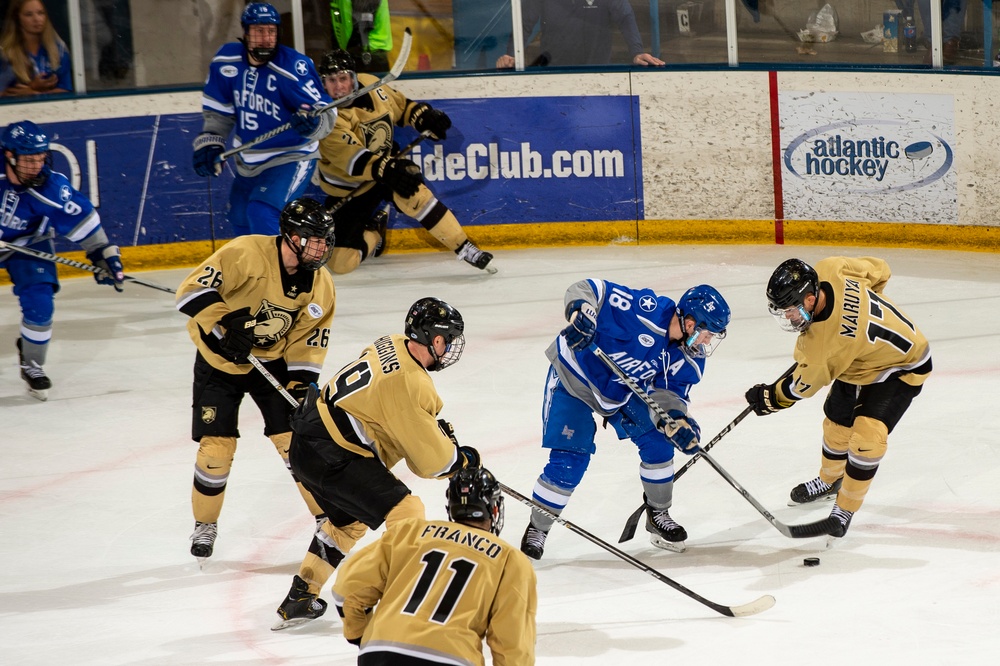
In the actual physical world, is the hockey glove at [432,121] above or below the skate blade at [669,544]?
above

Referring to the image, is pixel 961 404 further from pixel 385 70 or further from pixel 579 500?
pixel 385 70

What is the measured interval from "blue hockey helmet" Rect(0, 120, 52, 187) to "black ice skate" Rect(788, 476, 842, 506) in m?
3.47

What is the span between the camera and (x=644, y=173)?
811 centimetres

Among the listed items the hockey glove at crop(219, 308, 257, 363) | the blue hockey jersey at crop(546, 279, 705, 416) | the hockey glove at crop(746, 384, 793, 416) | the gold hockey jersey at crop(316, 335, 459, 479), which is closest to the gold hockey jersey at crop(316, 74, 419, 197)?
the hockey glove at crop(219, 308, 257, 363)

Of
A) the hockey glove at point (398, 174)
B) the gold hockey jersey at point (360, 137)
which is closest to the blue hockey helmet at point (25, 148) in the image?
the gold hockey jersey at point (360, 137)

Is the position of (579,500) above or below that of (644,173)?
below

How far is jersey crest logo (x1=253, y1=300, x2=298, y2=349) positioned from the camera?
426 cm

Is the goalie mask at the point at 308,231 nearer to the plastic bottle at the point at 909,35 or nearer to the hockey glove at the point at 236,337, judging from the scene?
the hockey glove at the point at 236,337

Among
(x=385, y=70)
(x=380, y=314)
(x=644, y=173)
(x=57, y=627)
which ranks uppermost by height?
(x=385, y=70)

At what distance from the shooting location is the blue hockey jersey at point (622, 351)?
4203 mm

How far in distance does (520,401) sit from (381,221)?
2284 millimetres

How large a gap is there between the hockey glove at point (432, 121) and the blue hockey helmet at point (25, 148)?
228 centimetres

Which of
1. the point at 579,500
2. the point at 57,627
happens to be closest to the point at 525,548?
the point at 579,500

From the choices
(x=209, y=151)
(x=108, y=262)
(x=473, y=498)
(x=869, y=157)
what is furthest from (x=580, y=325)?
(x=869, y=157)
